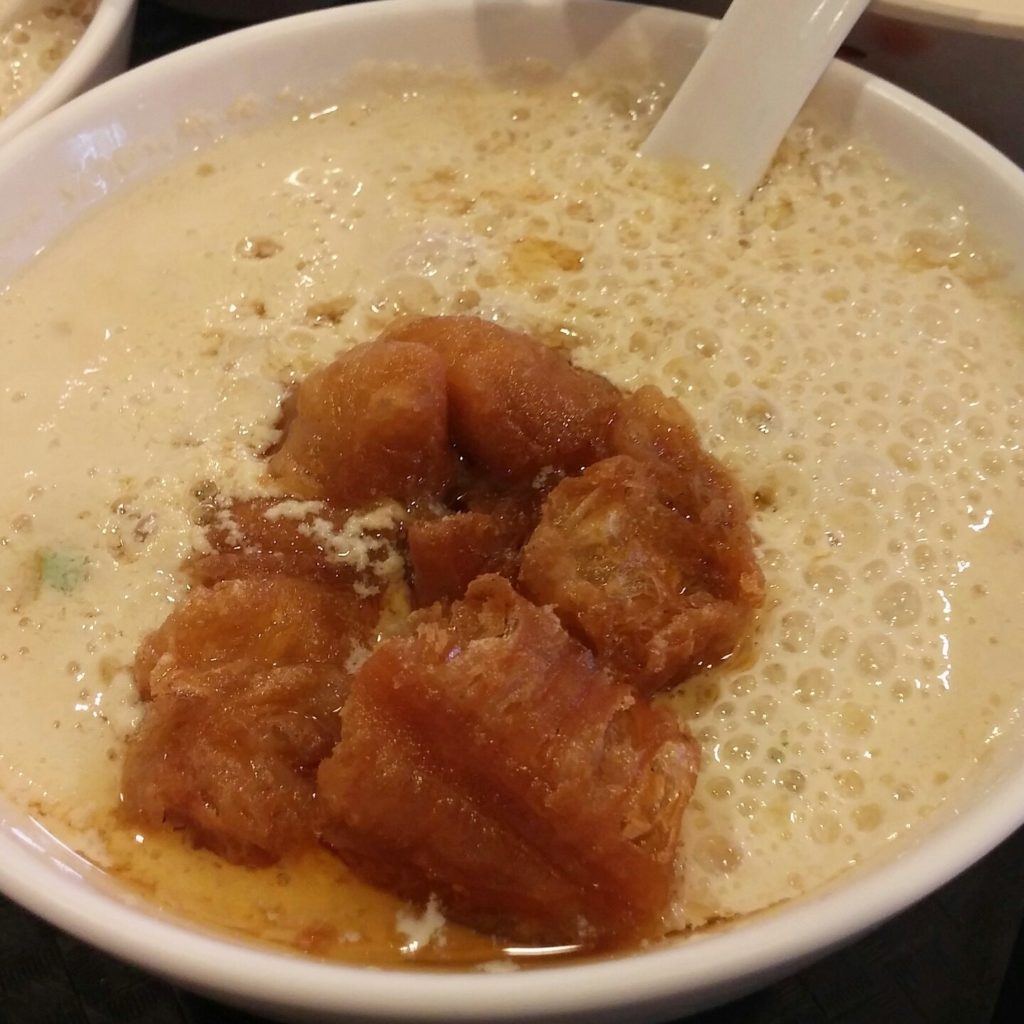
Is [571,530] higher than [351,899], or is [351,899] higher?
[571,530]

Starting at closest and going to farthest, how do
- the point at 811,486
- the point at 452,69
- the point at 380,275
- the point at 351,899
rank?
the point at 351,899 < the point at 811,486 < the point at 380,275 < the point at 452,69

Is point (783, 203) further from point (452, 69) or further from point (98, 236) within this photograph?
point (98, 236)

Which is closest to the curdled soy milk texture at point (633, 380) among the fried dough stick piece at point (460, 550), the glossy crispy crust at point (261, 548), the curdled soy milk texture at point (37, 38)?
the glossy crispy crust at point (261, 548)

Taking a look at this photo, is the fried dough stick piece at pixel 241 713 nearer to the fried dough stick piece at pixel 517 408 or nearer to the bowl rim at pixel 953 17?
the fried dough stick piece at pixel 517 408

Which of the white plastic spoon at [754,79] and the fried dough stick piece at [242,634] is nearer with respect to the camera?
the fried dough stick piece at [242,634]

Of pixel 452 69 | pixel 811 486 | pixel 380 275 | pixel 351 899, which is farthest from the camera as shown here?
pixel 452 69

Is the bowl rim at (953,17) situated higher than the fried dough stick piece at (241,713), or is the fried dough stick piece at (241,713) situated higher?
the bowl rim at (953,17)

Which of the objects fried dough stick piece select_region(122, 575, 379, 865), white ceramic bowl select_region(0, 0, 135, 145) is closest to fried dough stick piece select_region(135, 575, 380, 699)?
fried dough stick piece select_region(122, 575, 379, 865)

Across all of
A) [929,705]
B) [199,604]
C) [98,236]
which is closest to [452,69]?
[98,236]
